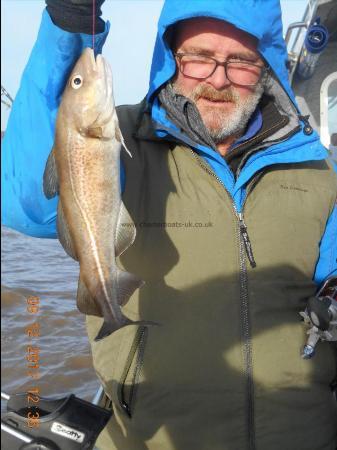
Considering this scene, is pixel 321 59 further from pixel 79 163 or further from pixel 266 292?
pixel 79 163

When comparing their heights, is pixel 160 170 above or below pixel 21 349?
above

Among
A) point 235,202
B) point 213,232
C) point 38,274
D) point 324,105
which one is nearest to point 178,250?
point 213,232

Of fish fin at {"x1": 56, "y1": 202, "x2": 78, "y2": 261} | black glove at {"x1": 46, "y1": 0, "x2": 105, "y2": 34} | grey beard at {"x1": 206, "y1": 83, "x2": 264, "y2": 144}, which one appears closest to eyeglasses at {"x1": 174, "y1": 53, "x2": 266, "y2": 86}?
grey beard at {"x1": 206, "y1": 83, "x2": 264, "y2": 144}

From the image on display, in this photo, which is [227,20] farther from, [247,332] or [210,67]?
[247,332]

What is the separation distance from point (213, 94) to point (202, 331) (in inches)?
52.2

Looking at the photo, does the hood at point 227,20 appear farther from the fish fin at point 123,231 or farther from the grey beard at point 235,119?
the fish fin at point 123,231

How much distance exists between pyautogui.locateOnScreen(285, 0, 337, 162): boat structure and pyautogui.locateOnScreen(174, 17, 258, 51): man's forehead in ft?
9.94

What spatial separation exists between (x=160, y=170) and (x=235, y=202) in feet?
1.43

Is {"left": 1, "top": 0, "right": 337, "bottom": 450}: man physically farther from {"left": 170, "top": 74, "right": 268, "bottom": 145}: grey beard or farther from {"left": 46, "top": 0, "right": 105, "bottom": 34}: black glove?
{"left": 46, "top": 0, "right": 105, "bottom": 34}: black glove

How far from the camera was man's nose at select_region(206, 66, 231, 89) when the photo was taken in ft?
8.85

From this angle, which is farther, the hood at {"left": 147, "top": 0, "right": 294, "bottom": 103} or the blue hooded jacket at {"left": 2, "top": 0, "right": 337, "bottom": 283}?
the hood at {"left": 147, "top": 0, "right": 294, "bottom": 103}

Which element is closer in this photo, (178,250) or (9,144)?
(9,144)

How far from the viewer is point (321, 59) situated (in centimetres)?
611

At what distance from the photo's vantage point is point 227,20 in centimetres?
260
